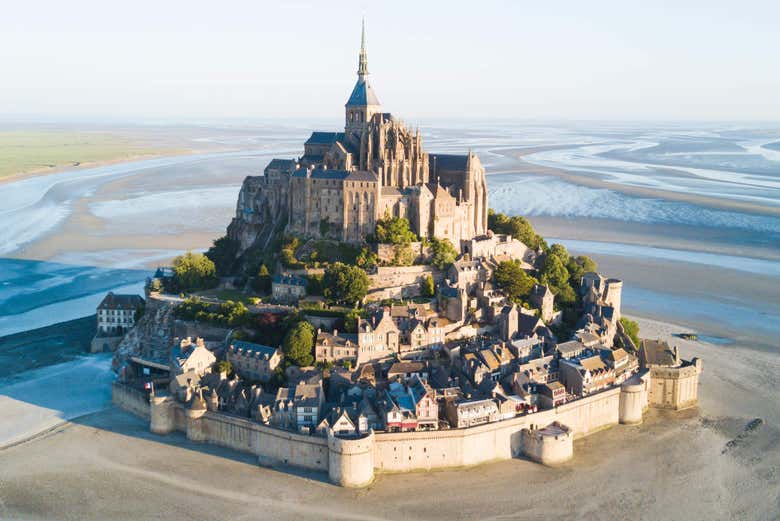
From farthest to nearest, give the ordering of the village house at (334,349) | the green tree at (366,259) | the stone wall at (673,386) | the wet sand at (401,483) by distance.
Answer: the green tree at (366,259), the stone wall at (673,386), the village house at (334,349), the wet sand at (401,483)

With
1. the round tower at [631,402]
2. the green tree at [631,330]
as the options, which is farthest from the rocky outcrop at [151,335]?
the green tree at [631,330]

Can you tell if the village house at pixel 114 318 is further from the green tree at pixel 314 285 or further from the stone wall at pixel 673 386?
the stone wall at pixel 673 386

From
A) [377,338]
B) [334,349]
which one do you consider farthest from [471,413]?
[334,349]

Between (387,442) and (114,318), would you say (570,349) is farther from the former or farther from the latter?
(114,318)

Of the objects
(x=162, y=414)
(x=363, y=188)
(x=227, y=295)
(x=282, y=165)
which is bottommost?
(x=162, y=414)

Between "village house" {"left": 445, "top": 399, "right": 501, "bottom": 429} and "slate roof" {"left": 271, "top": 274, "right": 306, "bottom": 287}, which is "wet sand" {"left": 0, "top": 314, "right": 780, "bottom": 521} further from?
"slate roof" {"left": 271, "top": 274, "right": 306, "bottom": 287}

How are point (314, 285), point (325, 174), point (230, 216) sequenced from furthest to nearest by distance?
point (230, 216) → point (325, 174) → point (314, 285)
